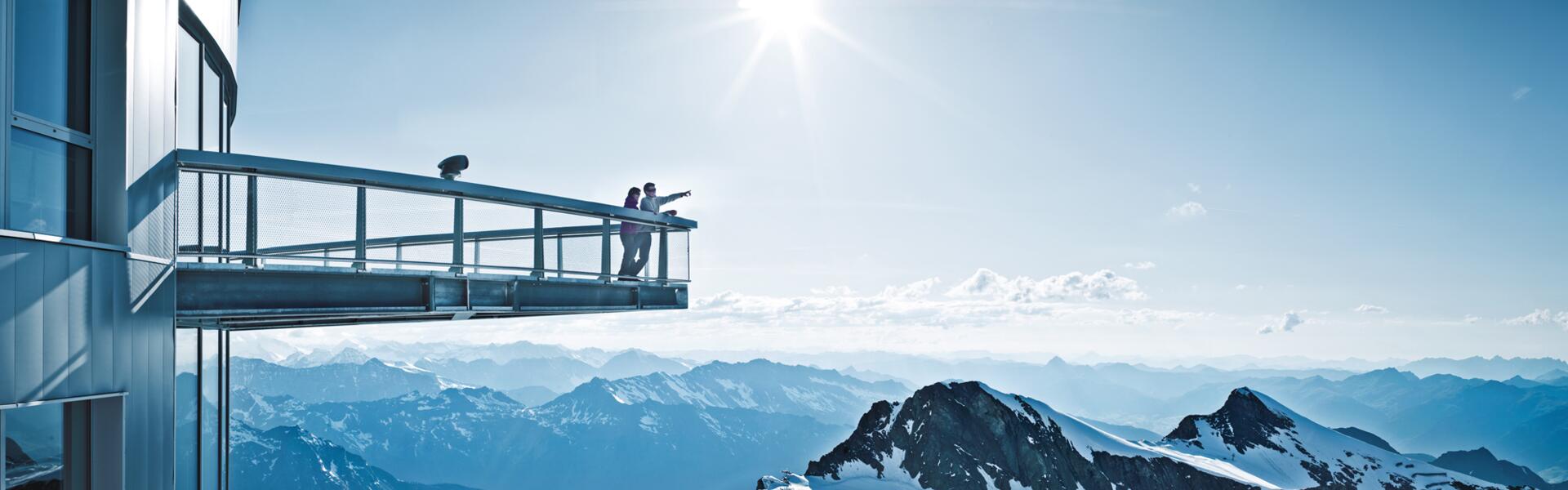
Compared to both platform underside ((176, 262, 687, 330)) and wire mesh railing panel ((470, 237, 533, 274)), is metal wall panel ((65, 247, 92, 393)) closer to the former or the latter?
platform underside ((176, 262, 687, 330))

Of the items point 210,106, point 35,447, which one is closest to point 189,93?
point 210,106

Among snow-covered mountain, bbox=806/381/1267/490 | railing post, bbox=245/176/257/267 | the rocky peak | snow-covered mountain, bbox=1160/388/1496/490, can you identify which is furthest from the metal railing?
the rocky peak

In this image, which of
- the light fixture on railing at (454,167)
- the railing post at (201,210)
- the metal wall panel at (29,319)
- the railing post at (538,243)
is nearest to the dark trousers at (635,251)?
the railing post at (538,243)

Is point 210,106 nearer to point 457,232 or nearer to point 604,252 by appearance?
point 457,232

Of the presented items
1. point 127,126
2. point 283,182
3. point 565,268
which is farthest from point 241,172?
point 565,268

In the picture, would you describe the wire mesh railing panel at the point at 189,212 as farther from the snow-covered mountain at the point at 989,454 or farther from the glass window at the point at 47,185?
the snow-covered mountain at the point at 989,454
